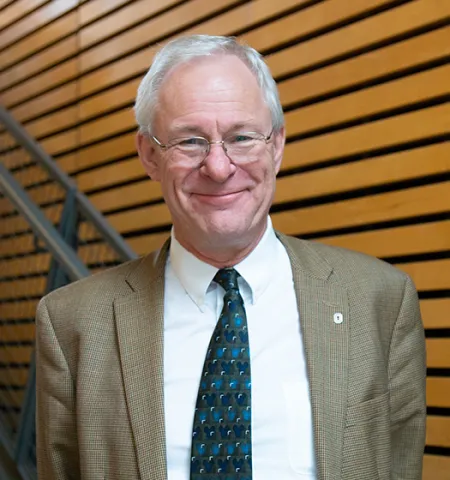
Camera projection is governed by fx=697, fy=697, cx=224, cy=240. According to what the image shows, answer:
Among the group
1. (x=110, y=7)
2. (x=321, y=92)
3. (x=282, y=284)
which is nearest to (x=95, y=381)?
(x=282, y=284)

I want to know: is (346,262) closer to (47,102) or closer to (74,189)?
(74,189)

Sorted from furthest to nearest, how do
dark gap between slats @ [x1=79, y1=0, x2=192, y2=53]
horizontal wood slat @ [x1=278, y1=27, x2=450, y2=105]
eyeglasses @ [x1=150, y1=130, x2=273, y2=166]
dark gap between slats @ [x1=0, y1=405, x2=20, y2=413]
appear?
dark gap between slats @ [x1=79, y1=0, x2=192, y2=53] < dark gap between slats @ [x1=0, y1=405, x2=20, y2=413] < horizontal wood slat @ [x1=278, y1=27, x2=450, y2=105] < eyeglasses @ [x1=150, y1=130, x2=273, y2=166]

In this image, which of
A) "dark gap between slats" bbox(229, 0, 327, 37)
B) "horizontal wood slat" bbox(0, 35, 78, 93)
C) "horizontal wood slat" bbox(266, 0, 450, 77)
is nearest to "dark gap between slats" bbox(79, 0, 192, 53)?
"horizontal wood slat" bbox(0, 35, 78, 93)

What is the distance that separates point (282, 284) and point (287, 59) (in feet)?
6.16

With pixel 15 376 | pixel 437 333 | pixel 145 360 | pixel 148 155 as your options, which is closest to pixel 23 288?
pixel 15 376

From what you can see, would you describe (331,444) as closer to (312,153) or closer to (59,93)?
(312,153)

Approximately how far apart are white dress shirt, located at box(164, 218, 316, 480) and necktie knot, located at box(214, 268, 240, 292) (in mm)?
17

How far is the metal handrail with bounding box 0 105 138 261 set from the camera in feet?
12.6

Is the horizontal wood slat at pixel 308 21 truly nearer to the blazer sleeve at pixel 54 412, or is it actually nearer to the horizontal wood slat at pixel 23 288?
the blazer sleeve at pixel 54 412

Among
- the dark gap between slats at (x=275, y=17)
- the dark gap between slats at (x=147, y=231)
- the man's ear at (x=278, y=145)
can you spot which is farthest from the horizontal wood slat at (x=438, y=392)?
the dark gap between slats at (x=147, y=231)

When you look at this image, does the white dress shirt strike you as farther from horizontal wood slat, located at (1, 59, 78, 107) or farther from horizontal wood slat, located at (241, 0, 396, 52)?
horizontal wood slat, located at (1, 59, 78, 107)

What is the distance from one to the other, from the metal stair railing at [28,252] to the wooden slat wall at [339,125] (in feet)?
0.67

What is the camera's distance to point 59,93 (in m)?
5.20

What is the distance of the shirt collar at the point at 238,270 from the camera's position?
6.01ft
